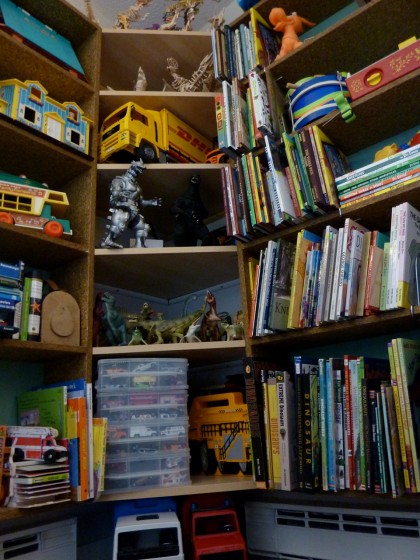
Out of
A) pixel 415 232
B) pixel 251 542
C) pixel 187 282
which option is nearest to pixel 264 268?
pixel 415 232

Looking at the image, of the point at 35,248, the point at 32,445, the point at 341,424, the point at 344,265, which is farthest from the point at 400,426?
the point at 35,248

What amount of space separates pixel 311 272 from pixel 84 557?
3.81ft

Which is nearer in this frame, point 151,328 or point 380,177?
point 380,177

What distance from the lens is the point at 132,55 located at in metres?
1.73

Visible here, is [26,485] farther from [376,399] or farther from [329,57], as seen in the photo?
[329,57]

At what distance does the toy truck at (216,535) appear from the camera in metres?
1.17

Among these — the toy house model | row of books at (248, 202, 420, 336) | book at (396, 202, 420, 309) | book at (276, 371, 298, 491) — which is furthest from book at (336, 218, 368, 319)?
the toy house model

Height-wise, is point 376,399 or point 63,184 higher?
point 63,184

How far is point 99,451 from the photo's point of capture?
114 cm

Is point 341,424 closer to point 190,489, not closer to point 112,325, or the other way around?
point 190,489

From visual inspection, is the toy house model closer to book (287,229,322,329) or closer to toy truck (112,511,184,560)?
book (287,229,322,329)

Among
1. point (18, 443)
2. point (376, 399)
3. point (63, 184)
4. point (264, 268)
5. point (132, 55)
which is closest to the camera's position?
point (376, 399)

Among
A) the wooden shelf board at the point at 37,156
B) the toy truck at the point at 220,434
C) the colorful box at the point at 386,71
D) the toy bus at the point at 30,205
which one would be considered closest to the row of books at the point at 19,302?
the toy bus at the point at 30,205

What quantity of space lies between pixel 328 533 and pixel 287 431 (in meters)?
0.38
